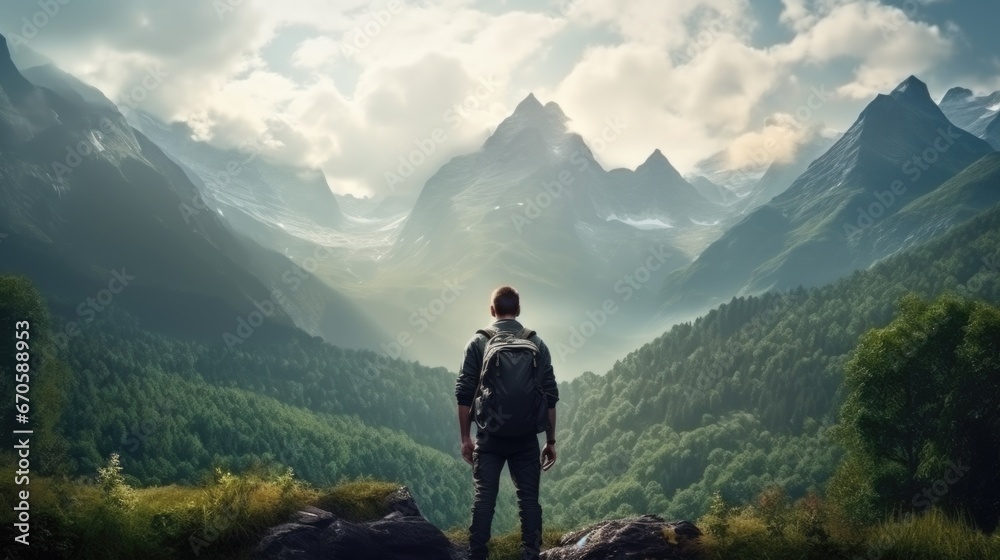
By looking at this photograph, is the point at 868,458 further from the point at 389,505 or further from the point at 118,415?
the point at 118,415

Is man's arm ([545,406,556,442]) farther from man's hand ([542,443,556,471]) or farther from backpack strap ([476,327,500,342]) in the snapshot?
backpack strap ([476,327,500,342])

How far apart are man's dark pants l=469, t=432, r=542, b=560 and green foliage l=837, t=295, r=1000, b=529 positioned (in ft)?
132

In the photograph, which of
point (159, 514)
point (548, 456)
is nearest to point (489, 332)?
point (548, 456)

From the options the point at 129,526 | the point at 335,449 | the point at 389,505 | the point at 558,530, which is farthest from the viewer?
the point at 335,449

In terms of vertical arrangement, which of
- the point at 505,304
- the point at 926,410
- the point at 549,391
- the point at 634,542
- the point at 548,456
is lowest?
the point at 634,542

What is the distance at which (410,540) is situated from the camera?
13.5 metres

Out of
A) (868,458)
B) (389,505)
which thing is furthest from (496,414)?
(868,458)

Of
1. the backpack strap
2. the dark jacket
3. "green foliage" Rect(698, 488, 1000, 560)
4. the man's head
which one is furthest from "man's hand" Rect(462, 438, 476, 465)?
"green foliage" Rect(698, 488, 1000, 560)

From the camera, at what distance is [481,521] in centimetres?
1156

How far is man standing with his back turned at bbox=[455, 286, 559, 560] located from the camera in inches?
456

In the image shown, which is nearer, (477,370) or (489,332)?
(477,370)

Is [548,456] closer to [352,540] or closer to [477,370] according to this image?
[477,370]

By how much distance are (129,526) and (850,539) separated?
11502 millimetres

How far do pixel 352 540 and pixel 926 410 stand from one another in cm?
4773
